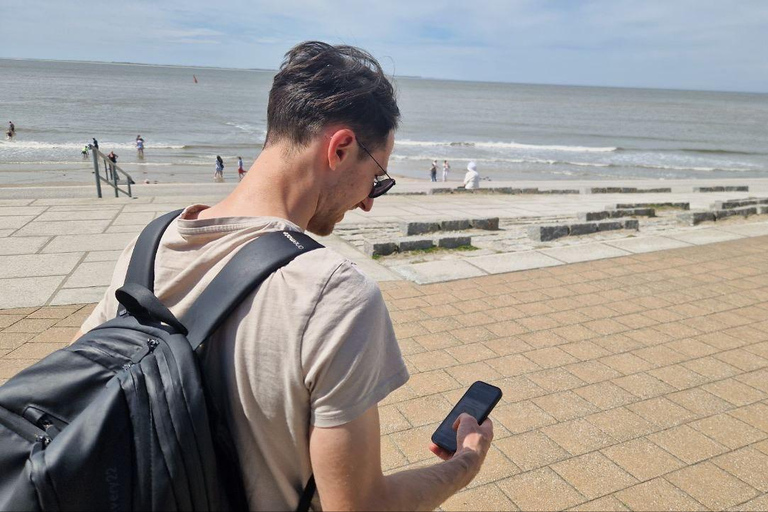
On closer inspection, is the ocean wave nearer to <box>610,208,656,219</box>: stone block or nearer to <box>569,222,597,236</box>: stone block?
<box>610,208,656,219</box>: stone block

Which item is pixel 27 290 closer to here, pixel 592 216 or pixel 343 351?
pixel 343 351

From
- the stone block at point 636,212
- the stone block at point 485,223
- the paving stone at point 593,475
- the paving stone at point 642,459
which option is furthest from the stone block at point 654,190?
the paving stone at point 593,475

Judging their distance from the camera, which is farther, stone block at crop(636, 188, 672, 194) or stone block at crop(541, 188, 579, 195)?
Result: stone block at crop(636, 188, 672, 194)

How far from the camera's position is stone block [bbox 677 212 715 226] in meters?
9.93

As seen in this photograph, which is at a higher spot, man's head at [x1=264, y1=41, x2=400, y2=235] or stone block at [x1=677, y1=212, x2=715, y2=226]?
man's head at [x1=264, y1=41, x2=400, y2=235]

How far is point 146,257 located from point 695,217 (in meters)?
10.4

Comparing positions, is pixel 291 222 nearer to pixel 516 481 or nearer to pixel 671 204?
pixel 516 481

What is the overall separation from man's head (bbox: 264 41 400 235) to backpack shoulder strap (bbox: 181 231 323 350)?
23 cm

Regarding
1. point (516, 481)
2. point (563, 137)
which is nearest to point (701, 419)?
point (516, 481)

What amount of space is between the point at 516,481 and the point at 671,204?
1140 centimetres

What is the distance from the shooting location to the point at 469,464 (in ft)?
4.68

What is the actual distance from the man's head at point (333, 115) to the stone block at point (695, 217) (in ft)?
32.9

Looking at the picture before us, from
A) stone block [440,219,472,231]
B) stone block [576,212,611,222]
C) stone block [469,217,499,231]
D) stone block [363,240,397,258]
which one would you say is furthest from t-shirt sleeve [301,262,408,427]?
stone block [576,212,611,222]

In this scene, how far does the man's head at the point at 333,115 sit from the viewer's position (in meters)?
1.26
